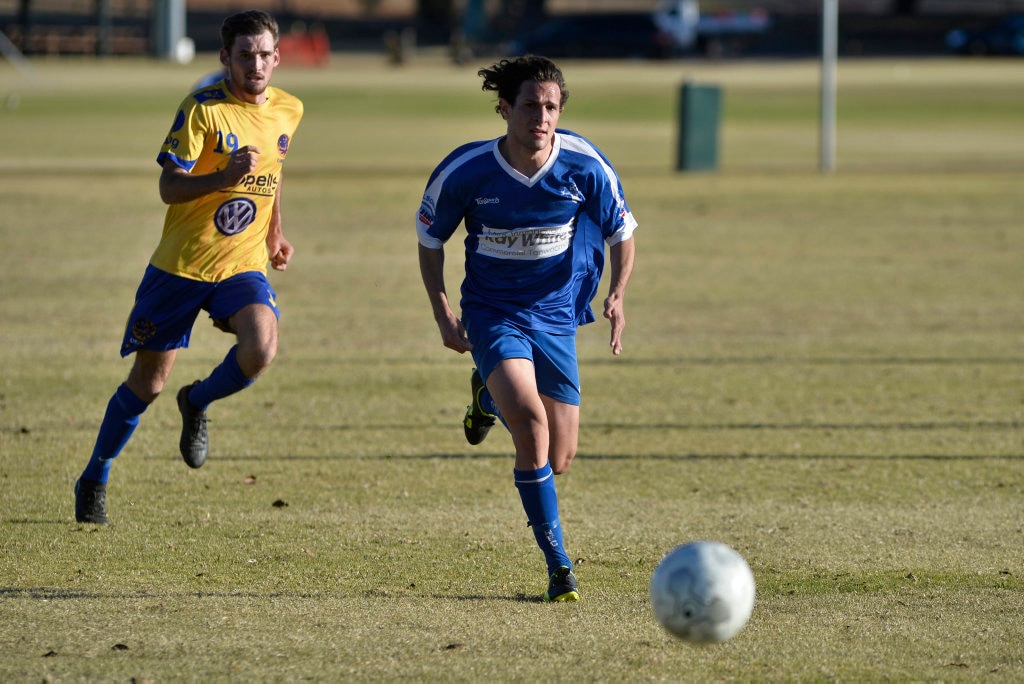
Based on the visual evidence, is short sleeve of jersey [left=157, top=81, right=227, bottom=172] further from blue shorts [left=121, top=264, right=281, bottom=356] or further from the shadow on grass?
the shadow on grass

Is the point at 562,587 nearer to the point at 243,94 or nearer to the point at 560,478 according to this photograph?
the point at 560,478

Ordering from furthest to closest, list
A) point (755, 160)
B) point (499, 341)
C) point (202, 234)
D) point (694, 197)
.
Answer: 1. point (755, 160)
2. point (694, 197)
3. point (202, 234)
4. point (499, 341)

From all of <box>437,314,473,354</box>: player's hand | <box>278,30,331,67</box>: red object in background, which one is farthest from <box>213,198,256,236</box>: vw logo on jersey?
<box>278,30,331,67</box>: red object in background

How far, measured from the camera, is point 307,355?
11.9m

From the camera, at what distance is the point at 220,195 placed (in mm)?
7141

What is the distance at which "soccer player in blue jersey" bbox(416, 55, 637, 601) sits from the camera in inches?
238

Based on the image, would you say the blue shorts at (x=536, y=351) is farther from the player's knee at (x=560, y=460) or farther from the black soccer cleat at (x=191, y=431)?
the black soccer cleat at (x=191, y=431)

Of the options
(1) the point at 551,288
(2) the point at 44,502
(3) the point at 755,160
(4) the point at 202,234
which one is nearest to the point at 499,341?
(1) the point at 551,288

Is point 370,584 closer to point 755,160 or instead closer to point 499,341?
point 499,341

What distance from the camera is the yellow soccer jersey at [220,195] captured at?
6.97m

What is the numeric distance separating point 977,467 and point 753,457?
49.6 inches

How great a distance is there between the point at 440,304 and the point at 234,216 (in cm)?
149

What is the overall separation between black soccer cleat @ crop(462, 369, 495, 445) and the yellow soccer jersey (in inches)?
49.4

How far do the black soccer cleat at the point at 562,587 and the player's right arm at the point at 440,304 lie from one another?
0.99 metres
